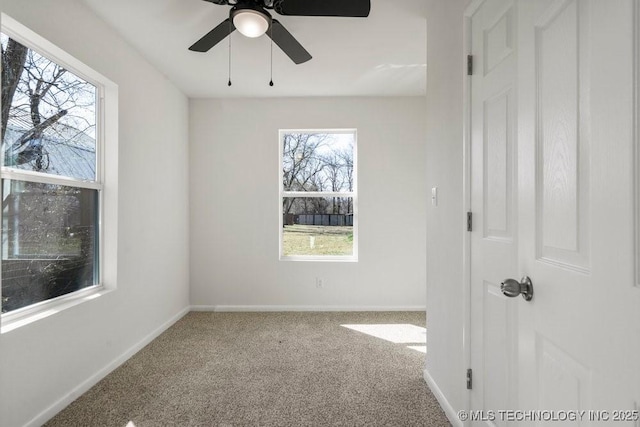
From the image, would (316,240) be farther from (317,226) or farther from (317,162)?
(317,162)

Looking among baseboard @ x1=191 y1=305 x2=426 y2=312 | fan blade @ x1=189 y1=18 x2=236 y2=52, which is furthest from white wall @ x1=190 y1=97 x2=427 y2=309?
fan blade @ x1=189 y1=18 x2=236 y2=52

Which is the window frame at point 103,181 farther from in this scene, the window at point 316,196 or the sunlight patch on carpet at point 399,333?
the sunlight patch on carpet at point 399,333

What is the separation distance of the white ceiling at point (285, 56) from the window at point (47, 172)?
54 centimetres

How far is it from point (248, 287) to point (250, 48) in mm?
2568

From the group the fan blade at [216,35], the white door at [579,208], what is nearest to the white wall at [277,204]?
the fan blade at [216,35]

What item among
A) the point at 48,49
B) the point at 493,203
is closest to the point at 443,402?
the point at 493,203

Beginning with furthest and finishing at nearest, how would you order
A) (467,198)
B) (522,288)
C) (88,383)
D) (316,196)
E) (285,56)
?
(316,196) < (285,56) < (88,383) < (467,198) < (522,288)

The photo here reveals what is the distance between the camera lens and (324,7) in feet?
5.60

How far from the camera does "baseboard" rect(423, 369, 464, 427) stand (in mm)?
1816

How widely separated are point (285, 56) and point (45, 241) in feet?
7.27

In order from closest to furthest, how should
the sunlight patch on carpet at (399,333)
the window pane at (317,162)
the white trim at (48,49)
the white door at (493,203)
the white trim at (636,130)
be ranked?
the white trim at (636,130) < the white door at (493,203) < the white trim at (48,49) < the sunlight patch on carpet at (399,333) < the window pane at (317,162)

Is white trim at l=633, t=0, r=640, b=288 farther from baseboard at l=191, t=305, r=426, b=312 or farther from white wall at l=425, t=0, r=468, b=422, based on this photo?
baseboard at l=191, t=305, r=426, b=312

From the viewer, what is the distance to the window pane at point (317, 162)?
4133 mm

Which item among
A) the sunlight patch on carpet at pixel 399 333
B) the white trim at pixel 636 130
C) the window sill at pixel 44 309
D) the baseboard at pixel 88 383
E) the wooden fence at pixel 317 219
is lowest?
the sunlight patch on carpet at pixel 399 333
